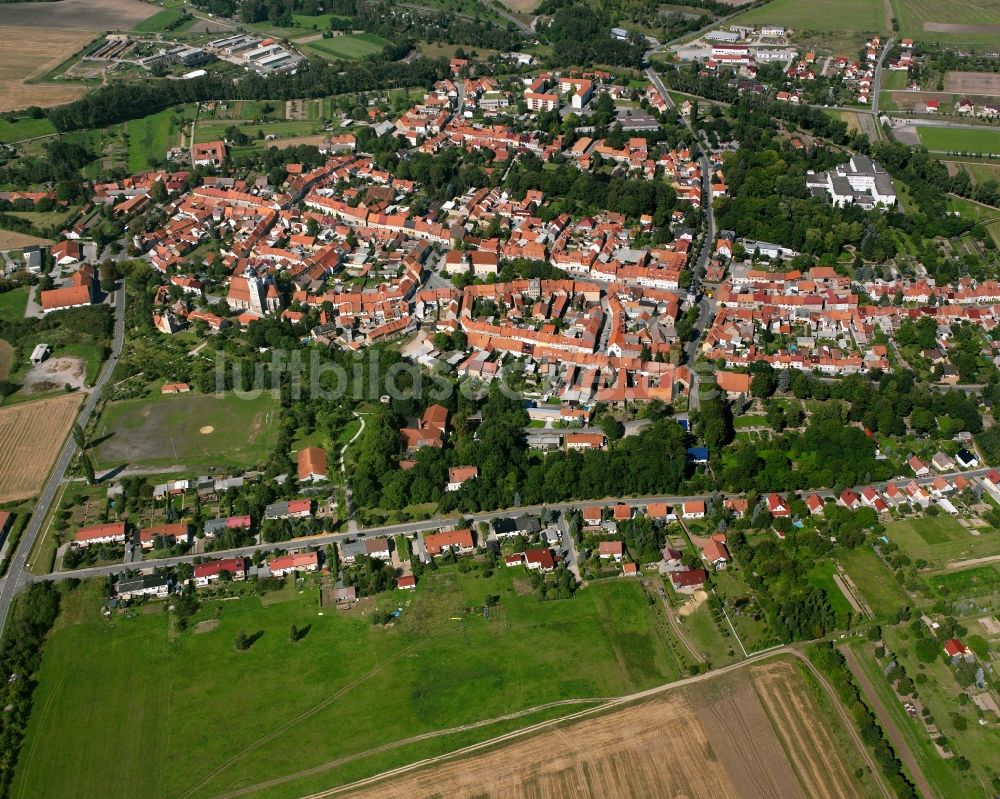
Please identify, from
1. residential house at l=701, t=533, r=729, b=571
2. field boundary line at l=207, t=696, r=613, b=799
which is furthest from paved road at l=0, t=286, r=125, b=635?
residential house at l=701, t=533, r=729, b=571

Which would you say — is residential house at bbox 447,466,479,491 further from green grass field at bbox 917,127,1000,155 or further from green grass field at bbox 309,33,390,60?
green grass field at bbox 309,33,390,60

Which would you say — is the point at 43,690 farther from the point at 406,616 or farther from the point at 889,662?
the point at 889,662

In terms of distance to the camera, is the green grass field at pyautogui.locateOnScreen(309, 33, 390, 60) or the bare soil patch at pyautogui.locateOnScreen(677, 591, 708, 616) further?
the green grass field at pyautogui.locateOnScreen(309, 33, 390, 60)

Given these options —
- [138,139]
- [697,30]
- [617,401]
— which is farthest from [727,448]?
[697,30]

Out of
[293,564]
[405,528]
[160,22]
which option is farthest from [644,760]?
[160,22]

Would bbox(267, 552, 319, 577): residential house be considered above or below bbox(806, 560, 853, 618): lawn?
below

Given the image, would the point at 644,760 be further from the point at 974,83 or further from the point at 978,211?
the point at 974,83
